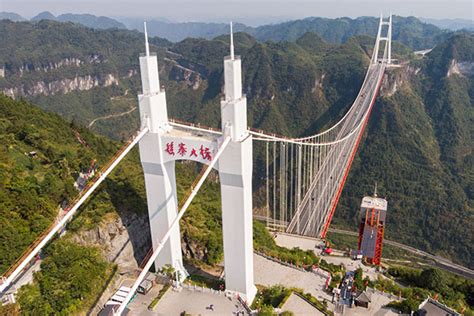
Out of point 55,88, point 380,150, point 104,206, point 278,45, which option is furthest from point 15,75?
point 104,206

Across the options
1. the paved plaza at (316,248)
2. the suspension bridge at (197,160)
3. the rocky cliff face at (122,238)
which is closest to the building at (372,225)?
the paved plaza at (316,248)

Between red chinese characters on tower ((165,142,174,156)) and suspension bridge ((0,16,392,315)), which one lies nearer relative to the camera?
suspension bridge ((0,16,392,315))

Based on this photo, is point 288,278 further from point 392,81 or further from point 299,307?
point 392,81

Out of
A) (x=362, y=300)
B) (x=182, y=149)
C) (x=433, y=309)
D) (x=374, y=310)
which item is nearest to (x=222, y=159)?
(x=182, y=149)

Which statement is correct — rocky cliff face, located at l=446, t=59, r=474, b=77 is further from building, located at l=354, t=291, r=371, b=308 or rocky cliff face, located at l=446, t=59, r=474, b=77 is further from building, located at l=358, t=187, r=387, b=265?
building, located at l=354, t=291, r=371, b=308

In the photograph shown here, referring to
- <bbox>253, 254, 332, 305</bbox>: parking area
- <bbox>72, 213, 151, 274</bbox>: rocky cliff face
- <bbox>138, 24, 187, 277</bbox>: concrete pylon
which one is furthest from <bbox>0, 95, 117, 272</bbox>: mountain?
<bbox>253, 254, 332, 305</bbox>: parking area

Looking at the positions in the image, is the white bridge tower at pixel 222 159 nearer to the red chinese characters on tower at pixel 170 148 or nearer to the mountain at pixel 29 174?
the red chinese characters on tower at pixel 170 148
